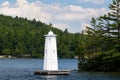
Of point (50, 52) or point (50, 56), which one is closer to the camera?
point (50, 52)

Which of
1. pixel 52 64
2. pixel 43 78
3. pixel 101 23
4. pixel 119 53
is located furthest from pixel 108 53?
pixel 43 78

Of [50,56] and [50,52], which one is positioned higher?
[50,52]

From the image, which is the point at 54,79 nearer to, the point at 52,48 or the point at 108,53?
the point at 52,48

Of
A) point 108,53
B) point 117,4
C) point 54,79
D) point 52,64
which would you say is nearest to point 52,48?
point 52,64

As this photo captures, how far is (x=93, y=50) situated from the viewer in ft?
315

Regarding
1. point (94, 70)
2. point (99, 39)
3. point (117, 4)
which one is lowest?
point (94, 70)

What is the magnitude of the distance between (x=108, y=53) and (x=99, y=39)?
696cm

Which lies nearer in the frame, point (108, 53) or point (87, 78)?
point (87, 78)

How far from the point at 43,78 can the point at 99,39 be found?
26.9m

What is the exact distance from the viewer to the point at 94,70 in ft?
303

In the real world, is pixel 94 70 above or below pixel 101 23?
below

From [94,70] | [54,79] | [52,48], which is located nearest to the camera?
[54,79]

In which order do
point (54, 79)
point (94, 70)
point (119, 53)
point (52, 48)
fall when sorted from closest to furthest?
1. point (54, 79)
2. point (52, 48)
3. point (119, 53)
4. point (94, 70)

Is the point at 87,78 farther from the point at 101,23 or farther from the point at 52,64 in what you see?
the point at 101,23
